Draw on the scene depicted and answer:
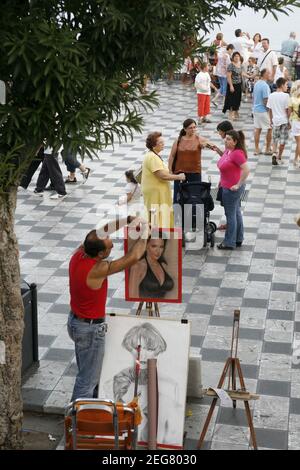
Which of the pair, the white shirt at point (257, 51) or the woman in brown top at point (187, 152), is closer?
the woman in brown top at point (187, 152)

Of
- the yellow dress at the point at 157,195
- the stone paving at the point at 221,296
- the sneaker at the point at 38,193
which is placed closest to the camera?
the stone paving at the point at 221,296

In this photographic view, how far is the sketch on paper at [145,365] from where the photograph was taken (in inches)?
274

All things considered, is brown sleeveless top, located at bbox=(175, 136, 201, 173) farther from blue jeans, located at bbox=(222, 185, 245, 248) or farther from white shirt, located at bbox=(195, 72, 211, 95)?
white shirt, located at bbox=(195, 72, 211, 95)

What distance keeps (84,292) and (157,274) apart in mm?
1008

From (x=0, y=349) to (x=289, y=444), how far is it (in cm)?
252

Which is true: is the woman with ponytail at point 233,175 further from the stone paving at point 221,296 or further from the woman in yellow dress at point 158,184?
the woman in yellow dress at point 158,184

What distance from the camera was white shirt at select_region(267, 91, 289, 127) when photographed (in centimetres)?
1608

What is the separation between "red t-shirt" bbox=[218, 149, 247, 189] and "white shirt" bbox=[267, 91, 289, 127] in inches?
194

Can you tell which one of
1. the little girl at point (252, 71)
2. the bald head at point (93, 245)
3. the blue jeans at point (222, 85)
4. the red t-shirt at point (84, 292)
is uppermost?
the little girl at point (252, 71)

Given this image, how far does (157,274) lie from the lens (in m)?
7.79

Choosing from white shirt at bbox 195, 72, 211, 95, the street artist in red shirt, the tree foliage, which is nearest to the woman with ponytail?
the street artist in red shirt

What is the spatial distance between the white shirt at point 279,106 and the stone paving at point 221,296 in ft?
3.09

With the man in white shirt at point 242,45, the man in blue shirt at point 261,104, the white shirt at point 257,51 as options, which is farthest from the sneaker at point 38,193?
the white shirt at point 257,51

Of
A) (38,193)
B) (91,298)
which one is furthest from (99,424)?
(38,193)
